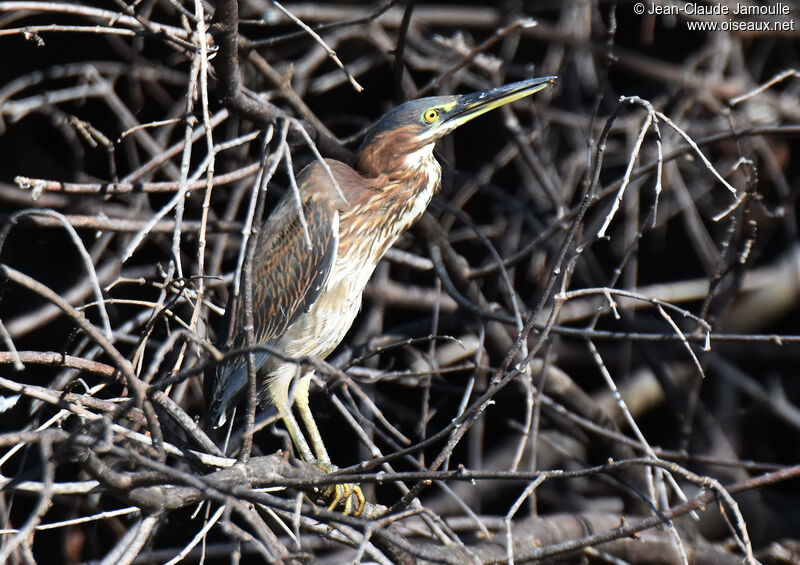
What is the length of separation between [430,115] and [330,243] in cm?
54

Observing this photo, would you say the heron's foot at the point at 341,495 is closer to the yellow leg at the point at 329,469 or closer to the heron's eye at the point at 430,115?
the yellow leg at the point at 329,469

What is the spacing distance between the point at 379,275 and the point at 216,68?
5.00 ft

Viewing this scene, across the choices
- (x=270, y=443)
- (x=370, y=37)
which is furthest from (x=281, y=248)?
(x=270, y=443)

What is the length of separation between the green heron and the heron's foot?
120 mm

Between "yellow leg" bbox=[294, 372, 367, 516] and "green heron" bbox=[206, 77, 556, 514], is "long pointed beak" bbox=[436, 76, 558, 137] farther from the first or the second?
"yellow leg" bbox=[294, 372, 367, 516]

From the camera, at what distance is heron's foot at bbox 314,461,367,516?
248 cm

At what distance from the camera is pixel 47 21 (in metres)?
3.68

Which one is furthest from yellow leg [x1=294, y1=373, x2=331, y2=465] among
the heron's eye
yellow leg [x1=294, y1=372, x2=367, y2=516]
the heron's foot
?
the heron's eye

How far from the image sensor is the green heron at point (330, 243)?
8.91 feet

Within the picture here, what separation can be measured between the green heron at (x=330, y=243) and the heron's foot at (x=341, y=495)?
0.39 feet

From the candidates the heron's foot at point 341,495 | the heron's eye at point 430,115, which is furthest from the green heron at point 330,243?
the heron's foot at point 341,495

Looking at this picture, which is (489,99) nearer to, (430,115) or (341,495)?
(430,115)

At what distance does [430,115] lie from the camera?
274 cm

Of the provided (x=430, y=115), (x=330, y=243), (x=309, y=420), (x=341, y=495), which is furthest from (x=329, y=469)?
(x=430, y=115)
